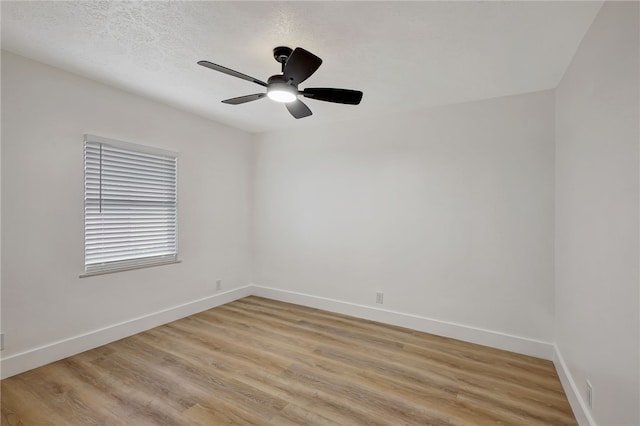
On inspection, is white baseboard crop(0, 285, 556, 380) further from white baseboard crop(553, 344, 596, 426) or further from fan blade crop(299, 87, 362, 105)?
fan blade crop(299, 87, 362, 105)

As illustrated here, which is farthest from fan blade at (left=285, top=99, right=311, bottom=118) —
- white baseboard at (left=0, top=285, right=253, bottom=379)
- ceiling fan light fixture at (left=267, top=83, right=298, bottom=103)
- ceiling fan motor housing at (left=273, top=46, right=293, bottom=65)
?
white baseboard at (left=0, top=285, right=253, bottom=379)

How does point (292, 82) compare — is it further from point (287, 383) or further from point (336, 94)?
point (287, 383)

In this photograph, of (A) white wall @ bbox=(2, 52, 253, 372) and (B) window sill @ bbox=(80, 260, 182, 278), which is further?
(B) window sill @ bbox=(80, 260, 182, 278)

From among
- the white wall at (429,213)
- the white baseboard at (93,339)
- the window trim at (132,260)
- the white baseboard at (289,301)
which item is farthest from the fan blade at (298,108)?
the white baseboard at (93,339)

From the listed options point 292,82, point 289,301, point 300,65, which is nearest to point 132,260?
point 289,301

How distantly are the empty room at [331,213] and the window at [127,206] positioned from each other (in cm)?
2

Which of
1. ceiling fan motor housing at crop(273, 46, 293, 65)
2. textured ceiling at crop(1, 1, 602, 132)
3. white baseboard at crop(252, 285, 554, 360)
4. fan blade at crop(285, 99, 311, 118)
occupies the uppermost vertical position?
textured ceiling at crop(1, 1, 602, 132)

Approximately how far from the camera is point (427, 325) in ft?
11.1

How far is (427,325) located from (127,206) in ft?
12.0

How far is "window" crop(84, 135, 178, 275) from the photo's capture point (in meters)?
2.87

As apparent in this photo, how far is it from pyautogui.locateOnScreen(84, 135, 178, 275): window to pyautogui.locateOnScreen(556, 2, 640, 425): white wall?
12.9 ft

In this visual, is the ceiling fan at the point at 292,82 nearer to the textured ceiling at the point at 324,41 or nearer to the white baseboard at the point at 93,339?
the textured ceiling at the point at 324,41

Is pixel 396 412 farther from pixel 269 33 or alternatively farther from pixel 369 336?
pixel 269 33

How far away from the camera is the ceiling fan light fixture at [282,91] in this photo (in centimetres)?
212
